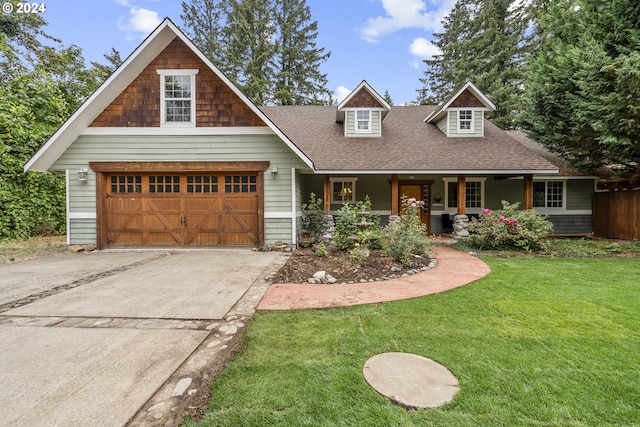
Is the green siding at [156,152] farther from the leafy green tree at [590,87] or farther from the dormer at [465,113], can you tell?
the leafy green tree at [590,87]

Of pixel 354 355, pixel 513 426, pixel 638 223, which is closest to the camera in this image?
pixel 513 426

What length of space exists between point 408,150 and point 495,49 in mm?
16499

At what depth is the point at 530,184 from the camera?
10.1 metres

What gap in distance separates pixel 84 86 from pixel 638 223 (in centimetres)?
2517

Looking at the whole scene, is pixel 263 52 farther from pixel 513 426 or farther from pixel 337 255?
pixel 513 426

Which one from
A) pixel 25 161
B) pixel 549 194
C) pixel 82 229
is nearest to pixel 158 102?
pixel 82 229

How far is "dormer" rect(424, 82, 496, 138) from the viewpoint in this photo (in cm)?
1157

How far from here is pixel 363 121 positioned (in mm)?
12125

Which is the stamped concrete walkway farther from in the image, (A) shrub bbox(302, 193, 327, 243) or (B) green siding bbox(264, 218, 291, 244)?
(A) shrub bbox(302, 193, 327, 243)

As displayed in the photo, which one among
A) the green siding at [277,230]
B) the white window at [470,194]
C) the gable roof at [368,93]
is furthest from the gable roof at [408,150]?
the green siding at [277,230]

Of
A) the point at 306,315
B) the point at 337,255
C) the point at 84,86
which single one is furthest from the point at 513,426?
the point at 84,86

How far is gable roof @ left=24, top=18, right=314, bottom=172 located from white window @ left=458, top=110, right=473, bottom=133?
24.5 feet

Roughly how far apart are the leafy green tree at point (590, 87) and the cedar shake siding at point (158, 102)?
993 cm

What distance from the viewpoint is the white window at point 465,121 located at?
12.0 meters
